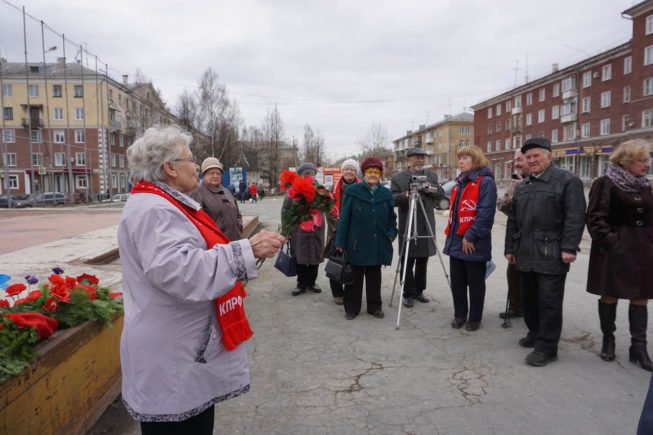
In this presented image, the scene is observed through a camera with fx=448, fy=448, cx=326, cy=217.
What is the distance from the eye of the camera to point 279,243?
196 cm

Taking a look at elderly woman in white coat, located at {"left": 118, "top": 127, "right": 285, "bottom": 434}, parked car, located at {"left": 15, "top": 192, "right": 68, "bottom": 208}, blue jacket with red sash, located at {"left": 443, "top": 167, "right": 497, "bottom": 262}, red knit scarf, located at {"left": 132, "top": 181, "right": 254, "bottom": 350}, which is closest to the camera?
elderly woman in white coat, located at {"left": 118, "top": 127, "right": 285, "bottom": 434}

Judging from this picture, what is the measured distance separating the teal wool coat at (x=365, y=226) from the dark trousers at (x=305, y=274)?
1.45m

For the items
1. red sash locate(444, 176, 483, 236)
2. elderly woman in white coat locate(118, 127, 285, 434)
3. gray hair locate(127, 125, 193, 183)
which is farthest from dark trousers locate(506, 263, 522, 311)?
gray hair locate(127, 125, 193, 183)

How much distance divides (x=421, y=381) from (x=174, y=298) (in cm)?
251

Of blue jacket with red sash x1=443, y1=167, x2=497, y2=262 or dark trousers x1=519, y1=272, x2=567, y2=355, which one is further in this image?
blue jacket with red sash x1=443, y1=167, x2=497, y2=262

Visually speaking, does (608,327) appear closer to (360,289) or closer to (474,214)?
(474,214)

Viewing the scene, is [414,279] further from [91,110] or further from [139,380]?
[91,110]

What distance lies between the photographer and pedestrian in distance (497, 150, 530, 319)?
484 cm

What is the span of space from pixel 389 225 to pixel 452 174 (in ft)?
232

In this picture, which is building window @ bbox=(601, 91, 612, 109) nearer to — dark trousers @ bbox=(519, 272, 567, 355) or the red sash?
the red sash

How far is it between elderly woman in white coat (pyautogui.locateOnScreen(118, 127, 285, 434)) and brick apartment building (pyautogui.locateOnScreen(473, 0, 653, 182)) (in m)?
41.8

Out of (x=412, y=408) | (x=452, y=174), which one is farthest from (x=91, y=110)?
(x=412, y=408)

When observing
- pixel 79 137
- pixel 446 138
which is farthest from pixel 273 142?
pixel 446 138

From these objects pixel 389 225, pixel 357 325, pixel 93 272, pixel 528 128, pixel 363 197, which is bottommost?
pixel 357 325
